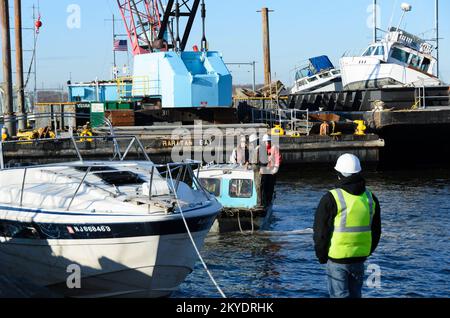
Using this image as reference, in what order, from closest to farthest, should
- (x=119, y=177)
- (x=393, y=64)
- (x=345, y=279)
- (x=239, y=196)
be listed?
(x=345, y=279), (x=119, y=177), (x=239, y=196), (x=393, y=64)

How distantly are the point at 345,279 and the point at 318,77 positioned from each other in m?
43.6

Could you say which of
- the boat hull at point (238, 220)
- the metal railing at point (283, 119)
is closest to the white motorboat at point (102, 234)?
the boat hull at point (238, 220)

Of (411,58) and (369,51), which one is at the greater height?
(369,51)

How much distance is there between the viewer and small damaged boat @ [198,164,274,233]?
53.2ft

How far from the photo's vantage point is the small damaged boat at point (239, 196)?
16219 millimetres

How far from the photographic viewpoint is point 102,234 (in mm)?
9508

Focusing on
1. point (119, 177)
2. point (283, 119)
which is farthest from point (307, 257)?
point (283, 119)

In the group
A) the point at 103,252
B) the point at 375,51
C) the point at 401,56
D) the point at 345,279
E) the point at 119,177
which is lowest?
the point at 103,252

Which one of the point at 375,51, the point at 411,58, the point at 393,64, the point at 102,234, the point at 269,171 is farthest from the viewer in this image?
the point at 375,51

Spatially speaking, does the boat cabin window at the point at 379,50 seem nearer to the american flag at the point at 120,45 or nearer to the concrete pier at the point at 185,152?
the concrete pier at the point at 185,152

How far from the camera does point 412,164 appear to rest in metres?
32.5

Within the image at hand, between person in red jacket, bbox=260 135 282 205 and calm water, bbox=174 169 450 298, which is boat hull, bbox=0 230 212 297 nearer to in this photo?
calm water, bbox=174 169 450 298

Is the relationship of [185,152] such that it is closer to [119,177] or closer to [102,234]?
[119,177]
